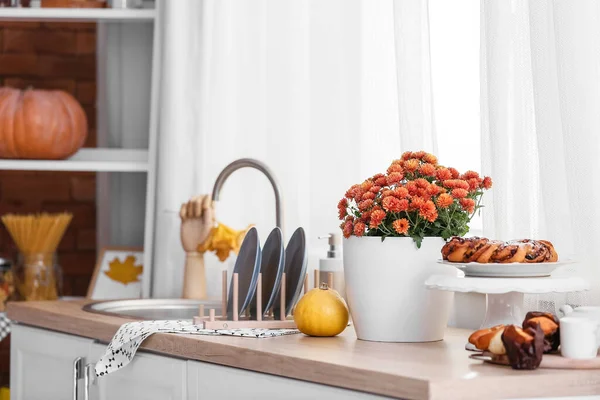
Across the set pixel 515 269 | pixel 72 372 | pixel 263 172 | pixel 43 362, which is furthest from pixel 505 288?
pixel 43 362

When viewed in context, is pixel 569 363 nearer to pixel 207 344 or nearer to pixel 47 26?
pixel 207 344

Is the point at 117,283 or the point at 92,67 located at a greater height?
the point at 92,67

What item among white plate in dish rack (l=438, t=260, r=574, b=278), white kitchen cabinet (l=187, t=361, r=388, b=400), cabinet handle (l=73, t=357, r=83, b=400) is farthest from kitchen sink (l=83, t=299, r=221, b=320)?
white plate in dish rack (l=438, t=260, r=574, b=278)

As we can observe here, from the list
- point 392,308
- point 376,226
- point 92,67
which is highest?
point 92,67

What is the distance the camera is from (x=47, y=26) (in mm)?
3693

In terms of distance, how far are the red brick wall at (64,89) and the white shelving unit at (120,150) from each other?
22.8 inches

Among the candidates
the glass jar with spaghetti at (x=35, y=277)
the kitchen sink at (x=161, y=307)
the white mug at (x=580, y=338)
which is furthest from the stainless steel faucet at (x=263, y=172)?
the white mug at (x=580, y=338)

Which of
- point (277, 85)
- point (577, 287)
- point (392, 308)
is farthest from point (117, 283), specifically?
point (577, 287)

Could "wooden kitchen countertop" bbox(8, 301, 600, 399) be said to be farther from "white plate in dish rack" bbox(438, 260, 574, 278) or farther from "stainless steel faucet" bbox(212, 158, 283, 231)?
"stainless steel faucet" bbox(212, 158, 283, 231)

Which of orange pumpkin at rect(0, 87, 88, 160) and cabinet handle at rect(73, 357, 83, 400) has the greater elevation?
orange pumpkin at rect(0, 87, 88, 160)

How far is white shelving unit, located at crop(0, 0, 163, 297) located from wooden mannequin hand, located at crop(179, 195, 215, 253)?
0.26 metres

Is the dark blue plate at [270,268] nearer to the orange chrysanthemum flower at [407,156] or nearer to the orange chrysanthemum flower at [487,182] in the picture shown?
the orange chrysanthemum flower at [407,156]

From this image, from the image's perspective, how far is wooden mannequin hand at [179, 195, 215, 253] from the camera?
2.53 metres

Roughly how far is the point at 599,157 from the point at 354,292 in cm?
44
